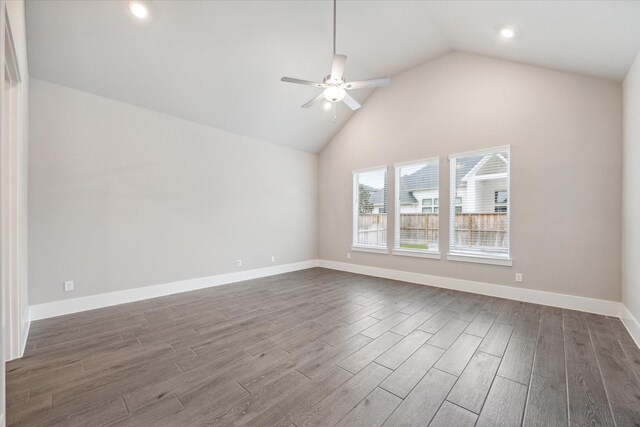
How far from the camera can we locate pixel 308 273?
19.6 feet

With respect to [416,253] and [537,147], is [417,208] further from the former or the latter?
[537,147]

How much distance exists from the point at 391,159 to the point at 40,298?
5.74 m

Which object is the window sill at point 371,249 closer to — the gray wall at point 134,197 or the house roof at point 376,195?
the house roof at point 376,195

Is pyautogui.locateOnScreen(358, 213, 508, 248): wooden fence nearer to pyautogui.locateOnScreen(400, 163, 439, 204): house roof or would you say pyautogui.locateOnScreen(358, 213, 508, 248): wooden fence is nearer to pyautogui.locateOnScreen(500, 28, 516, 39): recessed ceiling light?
pyautogui.locateOnScreen(400, 163, 439, 204): house roof

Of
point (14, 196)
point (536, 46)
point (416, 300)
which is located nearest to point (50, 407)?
point (14, 196)

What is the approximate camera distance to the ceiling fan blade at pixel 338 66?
278 cm

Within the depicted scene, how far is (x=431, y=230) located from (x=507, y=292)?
1.49m

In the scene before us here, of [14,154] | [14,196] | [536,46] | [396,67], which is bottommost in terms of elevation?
[14,196]

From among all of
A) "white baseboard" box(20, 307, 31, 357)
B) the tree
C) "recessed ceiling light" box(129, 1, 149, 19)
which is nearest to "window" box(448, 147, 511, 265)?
the tree

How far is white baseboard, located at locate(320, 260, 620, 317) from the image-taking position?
346cm

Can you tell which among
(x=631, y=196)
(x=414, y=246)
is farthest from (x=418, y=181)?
(x=631, y=196)

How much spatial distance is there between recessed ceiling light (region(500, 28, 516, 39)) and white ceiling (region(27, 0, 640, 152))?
0.25ft

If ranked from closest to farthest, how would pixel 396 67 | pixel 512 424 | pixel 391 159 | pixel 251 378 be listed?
1. pixel 512 424
2. pixel 251 378
3. pixel 396 67
4. pixel 391 159

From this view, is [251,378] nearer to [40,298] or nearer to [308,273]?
[40,298]
